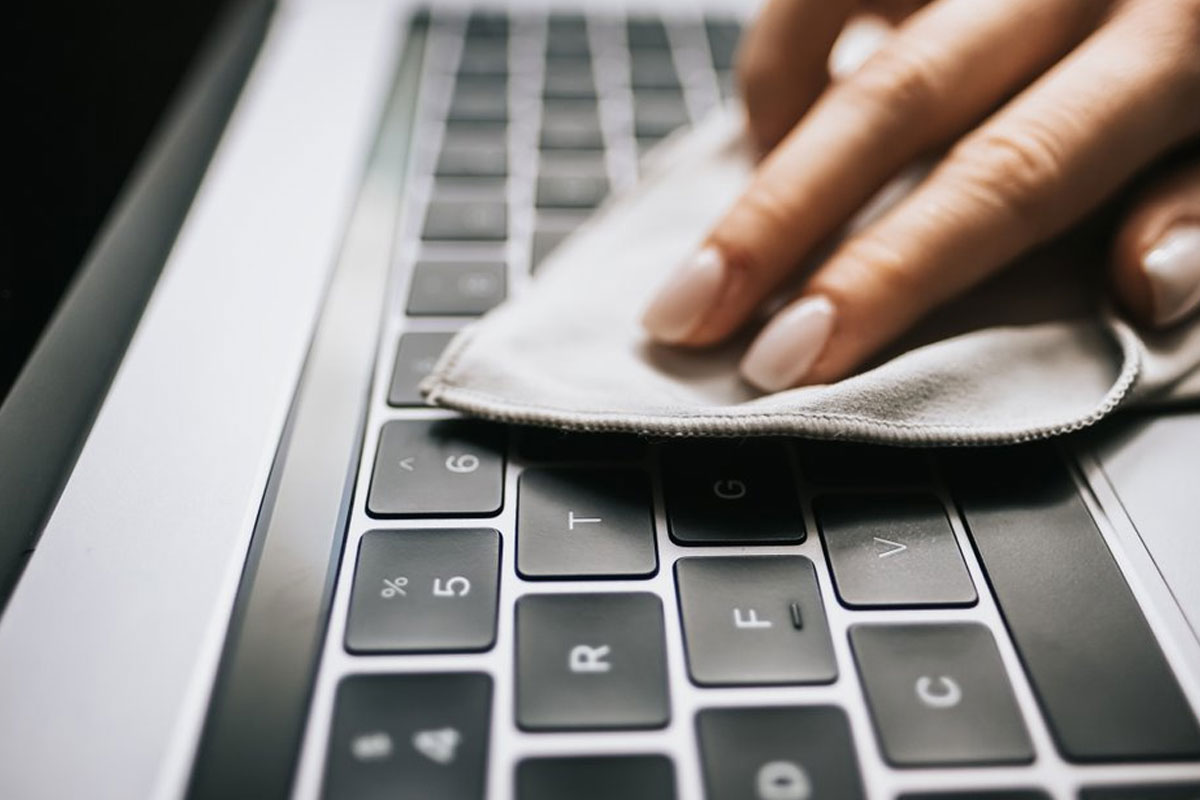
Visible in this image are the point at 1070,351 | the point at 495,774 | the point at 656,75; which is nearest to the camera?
the point at 495,774

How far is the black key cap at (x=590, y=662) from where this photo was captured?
235mm

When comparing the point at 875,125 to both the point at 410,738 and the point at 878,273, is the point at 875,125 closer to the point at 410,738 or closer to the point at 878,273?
the point at 878,273

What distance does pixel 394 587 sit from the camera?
265 mm

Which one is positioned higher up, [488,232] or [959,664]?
[488,232]

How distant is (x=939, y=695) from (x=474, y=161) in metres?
0.34

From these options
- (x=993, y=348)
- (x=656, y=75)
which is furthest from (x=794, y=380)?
(x=656, y=75)

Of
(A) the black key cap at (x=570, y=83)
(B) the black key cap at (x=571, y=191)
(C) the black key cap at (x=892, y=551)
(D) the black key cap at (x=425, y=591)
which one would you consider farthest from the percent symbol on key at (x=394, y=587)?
(A) the black key cap at (x=570, y=83)

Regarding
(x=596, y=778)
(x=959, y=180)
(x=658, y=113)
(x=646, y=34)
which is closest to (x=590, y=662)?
(x=596, y=778)

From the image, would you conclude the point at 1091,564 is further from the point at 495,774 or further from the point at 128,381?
the point at 128,381

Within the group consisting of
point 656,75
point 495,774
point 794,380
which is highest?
point 656,75

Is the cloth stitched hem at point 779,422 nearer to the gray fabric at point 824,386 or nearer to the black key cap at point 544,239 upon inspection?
the gray fabric at point 824,386

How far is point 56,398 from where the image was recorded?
0.33m

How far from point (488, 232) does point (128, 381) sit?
0.55 ft

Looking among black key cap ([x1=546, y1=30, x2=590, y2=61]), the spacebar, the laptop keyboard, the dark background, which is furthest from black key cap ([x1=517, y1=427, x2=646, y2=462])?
black key cap ([x1=546, y1=30, x2=590, y2=61])
